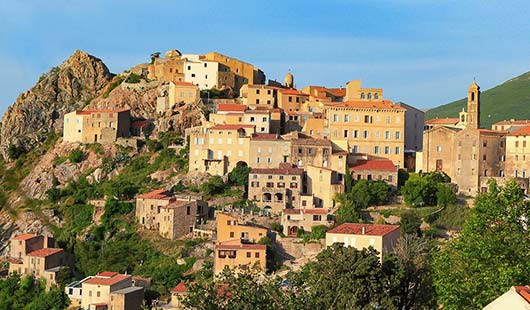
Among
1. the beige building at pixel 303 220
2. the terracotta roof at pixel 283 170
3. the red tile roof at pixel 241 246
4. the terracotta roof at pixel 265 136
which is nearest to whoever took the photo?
the red tile roof at pixel 241 246

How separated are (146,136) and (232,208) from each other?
19.2 m

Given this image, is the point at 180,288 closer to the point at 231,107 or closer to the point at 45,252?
the point at 45,252

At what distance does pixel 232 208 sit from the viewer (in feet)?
222

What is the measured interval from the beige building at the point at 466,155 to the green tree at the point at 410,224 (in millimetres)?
6991

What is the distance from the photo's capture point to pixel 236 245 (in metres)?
60.8

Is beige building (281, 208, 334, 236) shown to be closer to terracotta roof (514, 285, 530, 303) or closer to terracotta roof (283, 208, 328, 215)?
terracotta roof (283, 208, 328, 215)

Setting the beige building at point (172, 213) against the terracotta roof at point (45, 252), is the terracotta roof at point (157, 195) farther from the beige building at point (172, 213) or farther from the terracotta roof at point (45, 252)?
the terracotta roof at point (45, 252)

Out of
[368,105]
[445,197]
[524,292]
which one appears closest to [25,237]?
[368,105]

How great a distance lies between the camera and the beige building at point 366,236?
5531 cm

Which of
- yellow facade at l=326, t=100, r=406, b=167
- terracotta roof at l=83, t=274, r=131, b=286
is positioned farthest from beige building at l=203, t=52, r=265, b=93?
terracotta roof at l=83, t=274, r=131, b=286

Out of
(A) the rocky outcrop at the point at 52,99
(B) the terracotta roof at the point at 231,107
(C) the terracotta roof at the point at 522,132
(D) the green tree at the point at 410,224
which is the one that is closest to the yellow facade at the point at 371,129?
(C) the terracotta roof at the point at 522,132

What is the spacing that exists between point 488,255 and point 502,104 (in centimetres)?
13460

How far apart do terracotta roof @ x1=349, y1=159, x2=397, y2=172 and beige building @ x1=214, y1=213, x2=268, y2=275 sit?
9788mm

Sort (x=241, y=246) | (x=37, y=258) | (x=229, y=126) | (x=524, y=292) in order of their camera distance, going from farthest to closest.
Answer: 1. (x=229, y=126)
2. (x=37, y=258)
3. (x=241, y=246)
4. (x=524, y=292)
